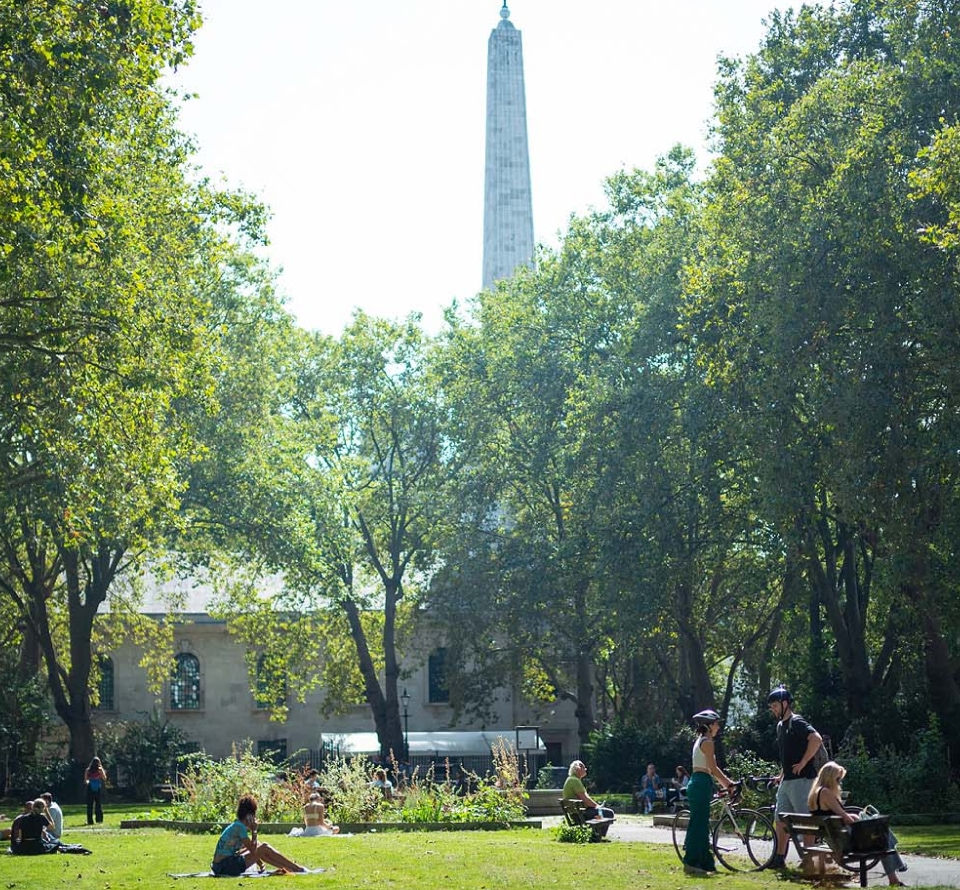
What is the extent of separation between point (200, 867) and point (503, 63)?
72.2 meters

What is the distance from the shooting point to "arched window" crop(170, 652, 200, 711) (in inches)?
2327

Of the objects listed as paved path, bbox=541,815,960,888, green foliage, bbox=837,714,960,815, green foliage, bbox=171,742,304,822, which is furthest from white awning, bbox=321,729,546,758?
paved path, bbox=541,815,960,888

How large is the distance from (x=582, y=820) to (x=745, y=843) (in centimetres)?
653

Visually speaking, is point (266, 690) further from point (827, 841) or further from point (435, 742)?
point (827, 841)

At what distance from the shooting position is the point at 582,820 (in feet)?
71.4

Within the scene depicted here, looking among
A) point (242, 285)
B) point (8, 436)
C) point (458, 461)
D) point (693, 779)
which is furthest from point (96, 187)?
point (458, 461)

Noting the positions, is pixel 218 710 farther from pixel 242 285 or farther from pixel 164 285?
pixel 164 285

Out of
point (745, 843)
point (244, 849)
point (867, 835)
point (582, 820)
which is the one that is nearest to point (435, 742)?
point (582, 820)

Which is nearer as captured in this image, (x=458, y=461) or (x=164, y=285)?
(x=164, y=285)

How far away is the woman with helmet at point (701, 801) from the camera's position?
49.9 feet

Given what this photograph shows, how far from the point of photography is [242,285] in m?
43.2

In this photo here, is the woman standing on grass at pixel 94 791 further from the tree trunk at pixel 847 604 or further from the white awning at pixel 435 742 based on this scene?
the white awning at pixel 435 742

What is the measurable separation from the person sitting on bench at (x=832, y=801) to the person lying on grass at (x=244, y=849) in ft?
20.1

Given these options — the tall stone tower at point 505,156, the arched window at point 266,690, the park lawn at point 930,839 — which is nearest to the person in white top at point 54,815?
the park lawn at point 930,839
